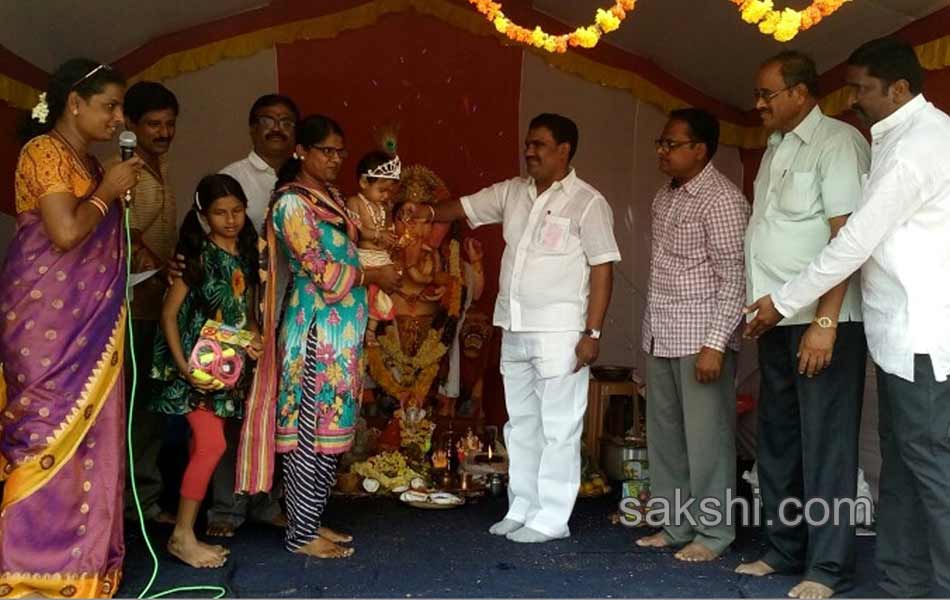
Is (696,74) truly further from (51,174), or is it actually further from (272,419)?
(51,174)

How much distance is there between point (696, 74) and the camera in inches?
237

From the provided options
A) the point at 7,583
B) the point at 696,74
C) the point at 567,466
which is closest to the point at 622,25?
the point at 696,74

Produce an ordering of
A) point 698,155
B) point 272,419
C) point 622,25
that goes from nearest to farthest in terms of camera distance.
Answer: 1. point 272,419
2. point 698,155
3. point 622,25

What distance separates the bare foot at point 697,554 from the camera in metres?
4.02

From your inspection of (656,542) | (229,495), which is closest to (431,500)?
(229,495)

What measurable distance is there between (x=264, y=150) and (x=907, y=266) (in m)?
2.61

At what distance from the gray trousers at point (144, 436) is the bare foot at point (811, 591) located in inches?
103

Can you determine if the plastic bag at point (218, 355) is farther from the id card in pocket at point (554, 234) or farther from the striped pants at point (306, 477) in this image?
the id card in pocket at point (554, 234)

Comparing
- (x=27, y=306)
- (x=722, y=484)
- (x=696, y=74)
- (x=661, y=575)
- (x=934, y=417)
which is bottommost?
(x=661, y=575)

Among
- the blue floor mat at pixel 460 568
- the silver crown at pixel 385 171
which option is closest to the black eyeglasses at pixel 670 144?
the silver crown at pixel 385 171

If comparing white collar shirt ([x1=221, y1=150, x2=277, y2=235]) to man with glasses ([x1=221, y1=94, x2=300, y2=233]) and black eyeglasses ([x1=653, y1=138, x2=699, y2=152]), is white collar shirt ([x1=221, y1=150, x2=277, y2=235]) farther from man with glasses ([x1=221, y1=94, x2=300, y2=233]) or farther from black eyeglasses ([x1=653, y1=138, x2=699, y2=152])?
black eyeglasses ([x1=653, y1=138, x2=699, y2=152])

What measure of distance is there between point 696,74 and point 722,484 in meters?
2.84

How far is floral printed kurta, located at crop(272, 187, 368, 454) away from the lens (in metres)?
3.79

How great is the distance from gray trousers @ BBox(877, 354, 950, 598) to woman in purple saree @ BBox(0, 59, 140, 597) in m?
2.56
